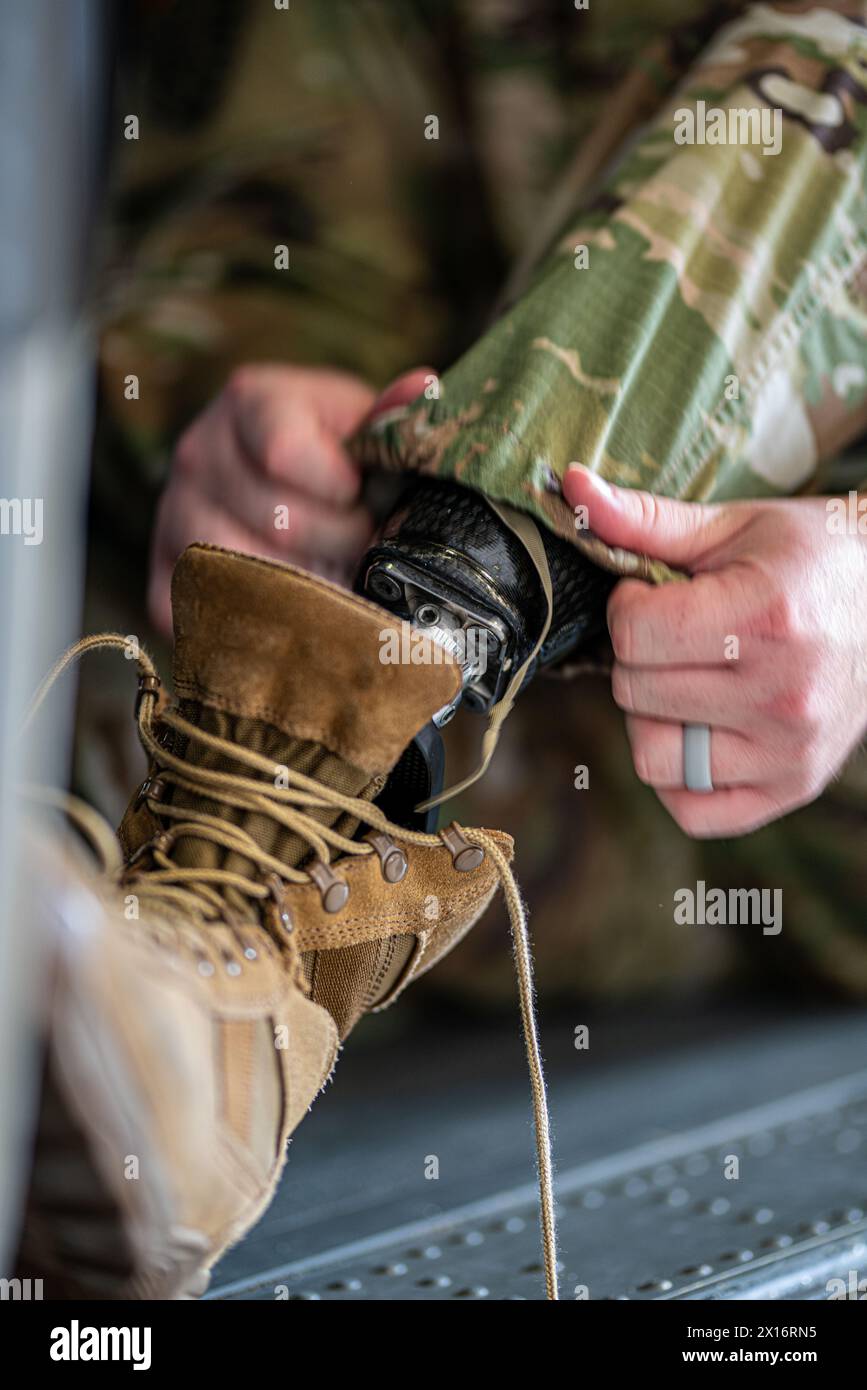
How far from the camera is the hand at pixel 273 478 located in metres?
0.67

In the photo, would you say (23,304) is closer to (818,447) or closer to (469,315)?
(818,447)

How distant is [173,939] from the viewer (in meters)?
0.46

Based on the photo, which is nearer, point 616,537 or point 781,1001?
point 616,537

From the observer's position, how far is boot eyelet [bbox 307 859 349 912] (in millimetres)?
521

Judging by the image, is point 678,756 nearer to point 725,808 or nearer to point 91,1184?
point 725,808

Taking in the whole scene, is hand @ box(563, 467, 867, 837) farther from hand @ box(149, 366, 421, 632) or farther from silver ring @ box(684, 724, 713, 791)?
hand @ box(149, 366, 421, 632)

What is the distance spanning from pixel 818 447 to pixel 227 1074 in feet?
1.48

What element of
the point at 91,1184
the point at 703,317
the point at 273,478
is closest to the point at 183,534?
the point at 273,478

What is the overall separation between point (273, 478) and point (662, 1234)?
0.46 m

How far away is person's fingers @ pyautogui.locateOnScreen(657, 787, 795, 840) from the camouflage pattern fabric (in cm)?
19

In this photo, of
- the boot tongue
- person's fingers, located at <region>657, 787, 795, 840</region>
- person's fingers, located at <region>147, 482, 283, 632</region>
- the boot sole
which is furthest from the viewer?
person's fingers, located at <region>147, 482, 283, 632</region>

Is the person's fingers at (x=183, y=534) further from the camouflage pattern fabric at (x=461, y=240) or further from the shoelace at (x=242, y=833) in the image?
the shoelace at (x=242, y=833)

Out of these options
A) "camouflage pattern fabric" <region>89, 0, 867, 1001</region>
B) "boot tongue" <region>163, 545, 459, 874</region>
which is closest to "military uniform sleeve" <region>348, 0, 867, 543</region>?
"camouflage pattern fabric" <region>89, 0, 867, 1001</region>
